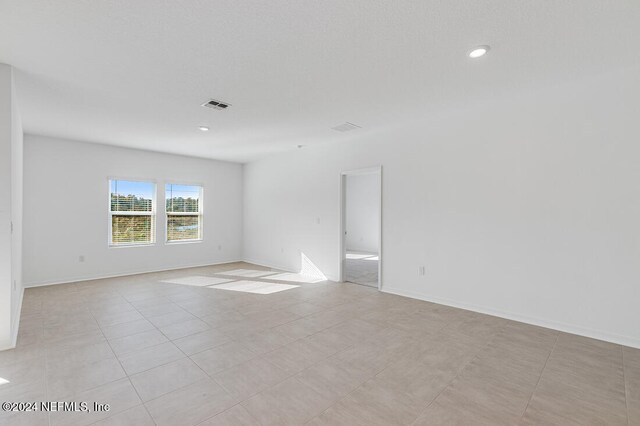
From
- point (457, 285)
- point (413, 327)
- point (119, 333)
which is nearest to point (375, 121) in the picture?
point (457, 285)

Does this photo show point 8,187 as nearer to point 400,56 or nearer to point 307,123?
point 307,123

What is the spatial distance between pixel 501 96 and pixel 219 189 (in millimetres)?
6365

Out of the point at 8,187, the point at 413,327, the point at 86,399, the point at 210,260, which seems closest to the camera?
the point at 86,399

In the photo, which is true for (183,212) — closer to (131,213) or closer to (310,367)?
(131,213)

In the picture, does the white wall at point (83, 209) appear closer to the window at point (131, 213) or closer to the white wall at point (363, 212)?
the window at point (131, 213)

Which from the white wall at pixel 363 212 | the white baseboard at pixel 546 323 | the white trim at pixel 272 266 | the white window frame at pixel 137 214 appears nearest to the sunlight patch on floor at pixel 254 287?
the white trim at pixel 272 266

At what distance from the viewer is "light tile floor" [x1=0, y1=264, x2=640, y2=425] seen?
1929mm

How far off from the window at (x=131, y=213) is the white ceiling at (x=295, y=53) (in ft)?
7.33

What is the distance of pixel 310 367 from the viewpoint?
2498mm

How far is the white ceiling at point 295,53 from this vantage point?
203cm

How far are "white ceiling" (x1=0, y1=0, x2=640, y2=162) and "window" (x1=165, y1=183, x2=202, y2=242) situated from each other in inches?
112

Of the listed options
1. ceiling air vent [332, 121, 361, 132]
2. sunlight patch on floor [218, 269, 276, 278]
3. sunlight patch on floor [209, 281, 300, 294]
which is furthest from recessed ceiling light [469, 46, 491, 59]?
sunlight patch on floor [218, 269, 276, 278]

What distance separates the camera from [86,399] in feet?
6.77

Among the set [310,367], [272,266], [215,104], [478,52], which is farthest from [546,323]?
[272,266]
